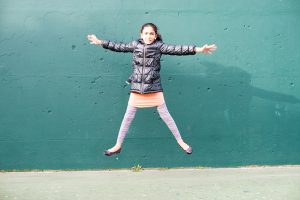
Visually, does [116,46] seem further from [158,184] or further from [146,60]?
[158,184]

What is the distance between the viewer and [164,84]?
704 centimetres

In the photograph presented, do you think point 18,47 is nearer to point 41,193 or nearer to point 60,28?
point 60,28

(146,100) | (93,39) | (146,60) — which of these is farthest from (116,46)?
(146,100)

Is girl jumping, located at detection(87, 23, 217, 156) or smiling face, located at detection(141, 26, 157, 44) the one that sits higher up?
smiling face, located at detection(141, 26, 157, 44)

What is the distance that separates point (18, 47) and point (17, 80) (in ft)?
1.44

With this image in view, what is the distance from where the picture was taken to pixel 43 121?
7.03m

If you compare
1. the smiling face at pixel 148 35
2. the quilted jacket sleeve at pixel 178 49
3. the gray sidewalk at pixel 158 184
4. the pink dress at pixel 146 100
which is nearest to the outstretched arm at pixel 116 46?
the smiling face at pixel 148 35

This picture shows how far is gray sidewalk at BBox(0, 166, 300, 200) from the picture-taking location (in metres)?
5.83

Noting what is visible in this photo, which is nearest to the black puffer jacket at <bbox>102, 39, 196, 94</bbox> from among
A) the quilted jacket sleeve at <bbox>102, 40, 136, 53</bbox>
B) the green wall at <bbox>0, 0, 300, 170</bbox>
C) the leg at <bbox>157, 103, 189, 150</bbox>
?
the quilted jacket sleeve at <bbox>102, 40, 136, 53</bbox>

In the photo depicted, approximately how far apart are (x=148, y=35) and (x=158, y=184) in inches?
70.8

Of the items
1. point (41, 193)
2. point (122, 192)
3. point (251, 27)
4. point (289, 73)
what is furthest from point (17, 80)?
point (289, 73)

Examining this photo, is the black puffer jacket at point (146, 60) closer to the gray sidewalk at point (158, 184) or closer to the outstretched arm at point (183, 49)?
the outstretched arm at point (183, 49)

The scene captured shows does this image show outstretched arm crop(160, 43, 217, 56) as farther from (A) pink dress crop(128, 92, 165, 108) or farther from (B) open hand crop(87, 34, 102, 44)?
(B) open hand crop(87, 34, 102, 44)

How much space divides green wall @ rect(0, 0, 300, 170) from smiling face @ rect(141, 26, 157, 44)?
2.32 ft
